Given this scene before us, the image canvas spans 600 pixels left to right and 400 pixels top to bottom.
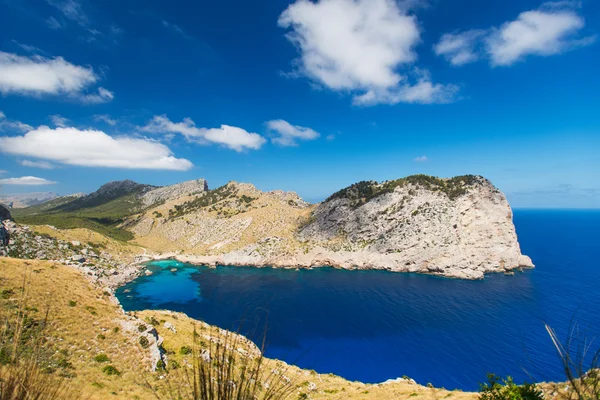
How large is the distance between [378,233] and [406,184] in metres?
28.1

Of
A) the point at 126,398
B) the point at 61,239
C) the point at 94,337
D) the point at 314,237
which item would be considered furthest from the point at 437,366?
the point at 61,239

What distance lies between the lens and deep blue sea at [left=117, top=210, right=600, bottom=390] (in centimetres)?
4975

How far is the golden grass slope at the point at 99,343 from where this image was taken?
23812 mm

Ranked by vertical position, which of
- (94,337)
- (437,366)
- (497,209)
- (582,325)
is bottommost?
(437,366)

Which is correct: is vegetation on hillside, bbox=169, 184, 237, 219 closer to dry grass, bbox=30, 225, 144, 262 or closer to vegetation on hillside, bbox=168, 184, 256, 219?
vegetation on hillside, bbox=168, 184, 256, 219

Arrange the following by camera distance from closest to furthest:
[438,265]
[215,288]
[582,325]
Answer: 1. [582,325]
2. [215,288]
3. [438,265]

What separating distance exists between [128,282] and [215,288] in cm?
3155

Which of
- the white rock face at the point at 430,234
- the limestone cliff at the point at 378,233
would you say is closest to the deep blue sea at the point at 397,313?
the white rock face at the point at 430,234

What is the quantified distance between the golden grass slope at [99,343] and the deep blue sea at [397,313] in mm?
8874

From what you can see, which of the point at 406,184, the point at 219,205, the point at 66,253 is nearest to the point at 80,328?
the point at 66,253

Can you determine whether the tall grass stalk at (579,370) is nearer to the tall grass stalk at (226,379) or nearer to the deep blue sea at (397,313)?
the tall grass stalk at (226,379)

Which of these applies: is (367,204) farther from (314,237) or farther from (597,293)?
(597,293)

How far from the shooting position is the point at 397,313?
229 ft

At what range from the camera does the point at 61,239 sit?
104 metres
